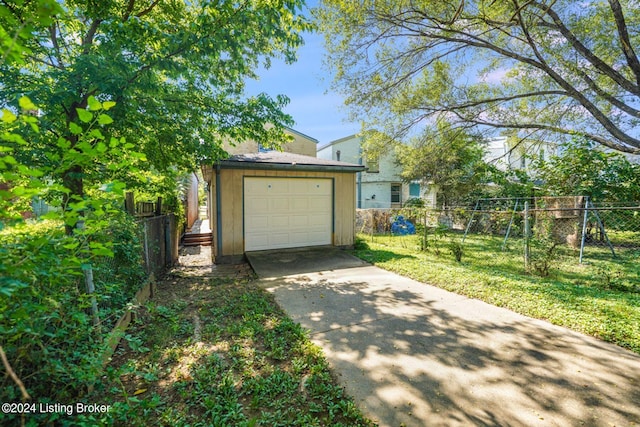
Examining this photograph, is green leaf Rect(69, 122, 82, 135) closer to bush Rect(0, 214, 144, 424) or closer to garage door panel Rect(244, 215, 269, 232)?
Result: bush Rect(0, 214, 144, 424)

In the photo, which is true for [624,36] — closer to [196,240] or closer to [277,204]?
[277,204]

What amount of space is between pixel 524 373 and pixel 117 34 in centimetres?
694

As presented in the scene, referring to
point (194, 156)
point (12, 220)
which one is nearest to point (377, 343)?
point (12, 220)

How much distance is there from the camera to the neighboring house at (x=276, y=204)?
22.6 feet

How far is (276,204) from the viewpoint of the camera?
758 cm

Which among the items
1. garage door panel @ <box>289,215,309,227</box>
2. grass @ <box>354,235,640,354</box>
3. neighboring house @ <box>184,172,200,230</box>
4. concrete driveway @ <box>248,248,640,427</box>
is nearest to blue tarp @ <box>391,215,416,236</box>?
grass @ <box>354,235,640,354</box>

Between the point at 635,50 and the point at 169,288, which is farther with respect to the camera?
the point at 635,50

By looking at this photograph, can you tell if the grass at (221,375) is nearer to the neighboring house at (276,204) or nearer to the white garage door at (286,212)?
the neighboring house at (276,204)

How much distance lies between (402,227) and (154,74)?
10784mm

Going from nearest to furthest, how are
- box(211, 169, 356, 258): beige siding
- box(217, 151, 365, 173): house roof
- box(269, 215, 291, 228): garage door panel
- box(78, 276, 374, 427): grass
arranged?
box(78, 276, 374, 427): grass < box(217, 151, 365, 173): house roof < box(211, 169, 356, 258): beige siding < box(269, 215, 291, 228): garage door panel

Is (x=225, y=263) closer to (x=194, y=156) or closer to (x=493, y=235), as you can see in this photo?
(x=194, y=156)

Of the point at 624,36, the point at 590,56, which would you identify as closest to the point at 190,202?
the point at 590,56

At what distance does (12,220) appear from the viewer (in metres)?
1.23

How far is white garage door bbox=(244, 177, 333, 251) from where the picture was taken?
7.32m
